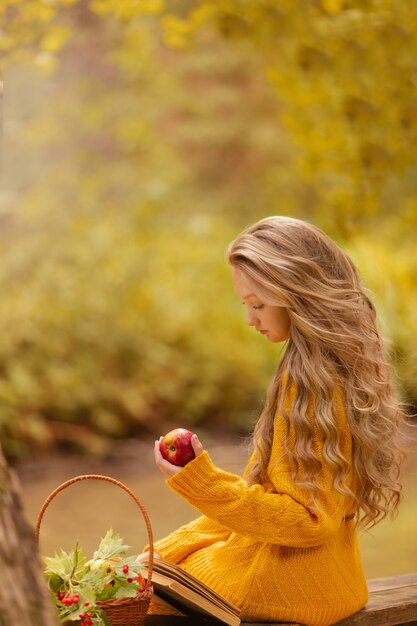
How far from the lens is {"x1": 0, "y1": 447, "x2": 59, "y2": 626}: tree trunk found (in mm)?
1435

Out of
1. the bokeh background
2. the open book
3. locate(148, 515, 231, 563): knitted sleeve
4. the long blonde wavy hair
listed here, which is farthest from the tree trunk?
the bokeh background

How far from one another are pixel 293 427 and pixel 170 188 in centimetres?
917

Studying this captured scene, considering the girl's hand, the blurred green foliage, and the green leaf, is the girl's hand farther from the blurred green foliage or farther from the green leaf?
the blurred green foliage

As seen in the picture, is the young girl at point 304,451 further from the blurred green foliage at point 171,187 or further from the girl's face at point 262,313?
the blurred green foliage at point 171,187

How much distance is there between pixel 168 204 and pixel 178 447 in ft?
28.9

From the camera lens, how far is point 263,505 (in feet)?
7.00

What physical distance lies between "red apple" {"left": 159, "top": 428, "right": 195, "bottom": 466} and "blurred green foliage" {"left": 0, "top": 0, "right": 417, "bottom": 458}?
0.72m

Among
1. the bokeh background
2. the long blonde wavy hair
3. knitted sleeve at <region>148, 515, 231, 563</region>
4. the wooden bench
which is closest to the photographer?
the long blonde wavy hair

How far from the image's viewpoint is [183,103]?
39.8ft

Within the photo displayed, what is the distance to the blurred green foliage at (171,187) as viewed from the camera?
508 cm

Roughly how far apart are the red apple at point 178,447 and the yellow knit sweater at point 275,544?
29mm

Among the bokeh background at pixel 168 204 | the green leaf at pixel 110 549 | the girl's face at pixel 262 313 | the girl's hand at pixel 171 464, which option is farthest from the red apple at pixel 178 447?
the bokeh background at pixel 168 204

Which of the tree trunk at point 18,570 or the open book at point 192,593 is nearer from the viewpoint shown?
the tree trunk at point 18,570

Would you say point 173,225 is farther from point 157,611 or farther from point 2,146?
point 157,611
